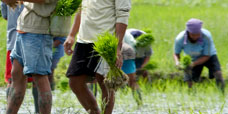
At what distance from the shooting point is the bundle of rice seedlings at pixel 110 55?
368 cm

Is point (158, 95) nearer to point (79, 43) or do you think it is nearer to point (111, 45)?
point (79, 43)

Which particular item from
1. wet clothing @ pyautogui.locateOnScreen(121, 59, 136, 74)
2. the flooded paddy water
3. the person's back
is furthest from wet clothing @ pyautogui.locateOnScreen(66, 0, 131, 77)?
wet clothing @ pyautogui.locateOnScreen(121, 59, 136, 74)

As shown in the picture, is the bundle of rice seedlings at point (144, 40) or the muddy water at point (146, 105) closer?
the muddy water at point (146, 105)

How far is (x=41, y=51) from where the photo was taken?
159 inches

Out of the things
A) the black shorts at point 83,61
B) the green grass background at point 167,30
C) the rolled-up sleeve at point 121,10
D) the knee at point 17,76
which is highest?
the rolled-up sleeve at point 121,10

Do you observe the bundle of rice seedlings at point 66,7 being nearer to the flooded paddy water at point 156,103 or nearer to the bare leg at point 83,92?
the bare leg at point 83,92

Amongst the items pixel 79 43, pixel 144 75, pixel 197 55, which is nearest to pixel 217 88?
pixel 197 55

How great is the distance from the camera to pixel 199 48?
755cm

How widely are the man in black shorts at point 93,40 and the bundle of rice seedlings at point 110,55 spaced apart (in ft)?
0.59

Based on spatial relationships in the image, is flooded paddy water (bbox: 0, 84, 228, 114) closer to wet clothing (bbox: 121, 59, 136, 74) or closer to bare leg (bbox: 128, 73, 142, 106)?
bare leg (bbox: 128, 73, 142, 106)

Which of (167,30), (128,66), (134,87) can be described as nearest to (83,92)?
(128,66)

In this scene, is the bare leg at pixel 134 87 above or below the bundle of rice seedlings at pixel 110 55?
below

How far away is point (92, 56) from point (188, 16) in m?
10.1

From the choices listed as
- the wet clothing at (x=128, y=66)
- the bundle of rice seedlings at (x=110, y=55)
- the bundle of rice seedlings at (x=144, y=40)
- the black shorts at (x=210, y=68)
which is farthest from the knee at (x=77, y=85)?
the black shorts at (x=210, y=68)
